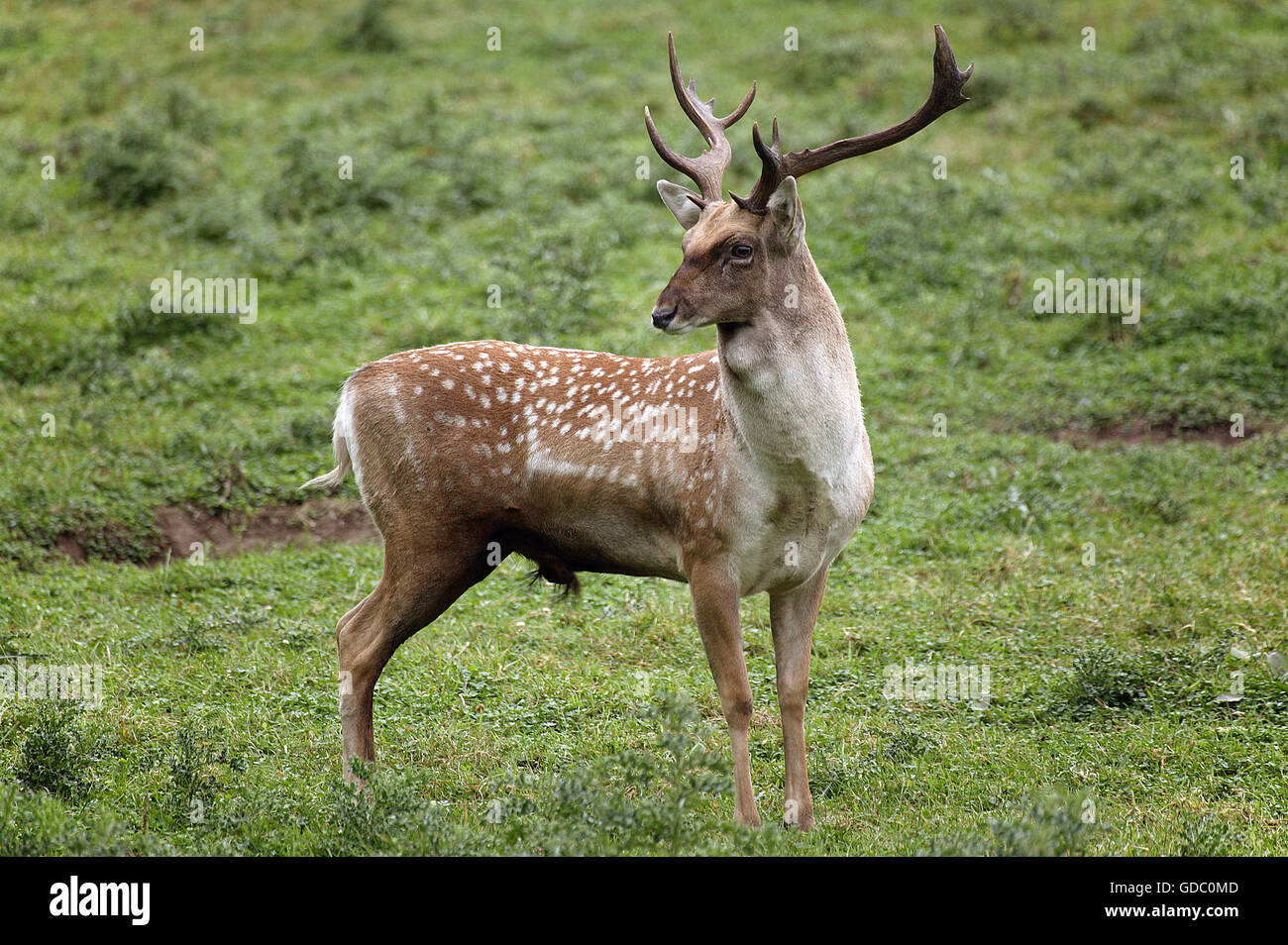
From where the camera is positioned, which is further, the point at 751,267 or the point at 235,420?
the point at 235,420

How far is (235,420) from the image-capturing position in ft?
32.8

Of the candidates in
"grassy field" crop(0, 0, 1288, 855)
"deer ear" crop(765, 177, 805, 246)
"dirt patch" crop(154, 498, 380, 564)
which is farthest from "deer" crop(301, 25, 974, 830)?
"dirt patch" crop(154, 498, 380, 564)

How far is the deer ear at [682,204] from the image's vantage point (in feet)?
19.0

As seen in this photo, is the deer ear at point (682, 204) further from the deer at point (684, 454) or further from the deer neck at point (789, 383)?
the deer neck at point (789, 383)

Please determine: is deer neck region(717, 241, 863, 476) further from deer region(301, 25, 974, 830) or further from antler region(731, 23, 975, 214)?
antler region(731, 23, 975, 214)

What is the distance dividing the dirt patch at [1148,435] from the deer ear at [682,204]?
487cm

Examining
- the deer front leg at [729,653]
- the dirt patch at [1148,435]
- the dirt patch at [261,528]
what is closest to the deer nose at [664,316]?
the deer front leg at [729,653]

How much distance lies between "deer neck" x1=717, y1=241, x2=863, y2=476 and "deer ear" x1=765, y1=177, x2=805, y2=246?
116 mm

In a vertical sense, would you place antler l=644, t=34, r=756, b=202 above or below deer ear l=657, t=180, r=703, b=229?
above

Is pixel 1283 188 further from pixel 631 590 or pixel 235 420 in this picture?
pixel 235 420

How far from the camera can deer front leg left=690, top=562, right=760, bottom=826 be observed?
5480 mm

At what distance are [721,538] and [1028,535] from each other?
148 inches

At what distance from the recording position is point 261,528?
9000 mm
